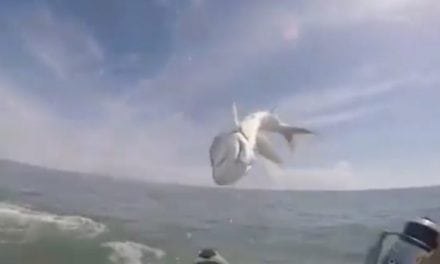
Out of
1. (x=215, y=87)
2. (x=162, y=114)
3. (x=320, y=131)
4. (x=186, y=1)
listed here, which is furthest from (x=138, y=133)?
(x=320, y=131)

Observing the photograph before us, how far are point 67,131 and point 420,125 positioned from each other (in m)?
0.77

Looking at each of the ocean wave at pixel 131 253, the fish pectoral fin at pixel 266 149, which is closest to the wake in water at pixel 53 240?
the ocean wave at pixel 131 253

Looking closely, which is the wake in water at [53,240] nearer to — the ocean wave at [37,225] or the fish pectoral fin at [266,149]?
the ocean wave at [37,225]

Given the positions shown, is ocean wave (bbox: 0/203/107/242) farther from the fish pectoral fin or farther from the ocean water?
the fish pectoral fin

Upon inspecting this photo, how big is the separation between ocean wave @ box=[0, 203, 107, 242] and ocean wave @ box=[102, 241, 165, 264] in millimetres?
45

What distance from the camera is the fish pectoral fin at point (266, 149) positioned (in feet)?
5.05

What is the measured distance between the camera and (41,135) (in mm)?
1472

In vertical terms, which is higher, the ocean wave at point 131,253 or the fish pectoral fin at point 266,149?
the fish pectoral fin at point 266,149

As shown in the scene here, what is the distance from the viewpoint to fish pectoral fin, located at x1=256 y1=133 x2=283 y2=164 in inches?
60.6

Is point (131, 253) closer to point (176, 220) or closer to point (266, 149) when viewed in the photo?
point (176, 220)

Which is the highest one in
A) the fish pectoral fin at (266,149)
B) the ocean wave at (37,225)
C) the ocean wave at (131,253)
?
the fish pectoral fin at (266,149)

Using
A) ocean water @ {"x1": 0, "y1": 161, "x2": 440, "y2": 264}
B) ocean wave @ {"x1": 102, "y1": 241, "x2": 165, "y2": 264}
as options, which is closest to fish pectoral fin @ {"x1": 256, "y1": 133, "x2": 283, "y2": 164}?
ocean water @ {"x1": 0, "y1": 161, "x2": 440, "y2": 264}

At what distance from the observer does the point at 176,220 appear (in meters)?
1.55

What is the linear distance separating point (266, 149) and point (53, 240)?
0.49m
